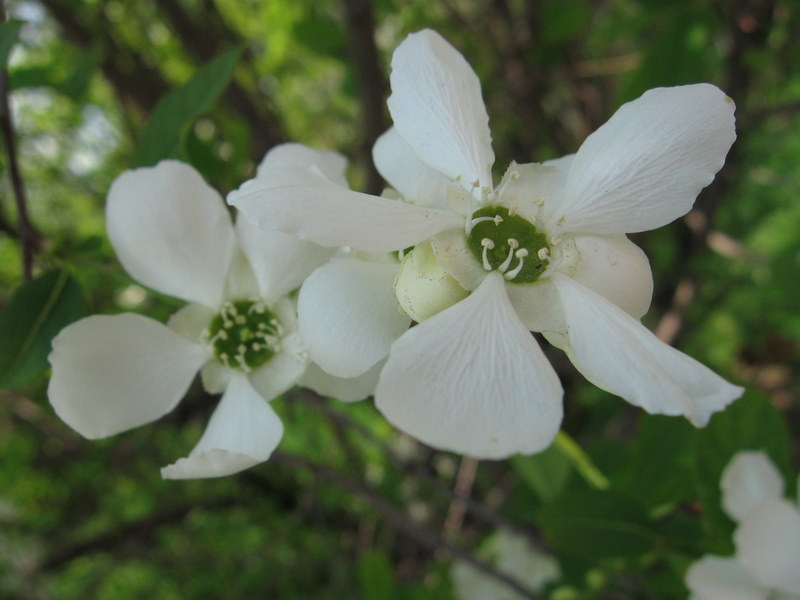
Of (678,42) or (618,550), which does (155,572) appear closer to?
(618,550)

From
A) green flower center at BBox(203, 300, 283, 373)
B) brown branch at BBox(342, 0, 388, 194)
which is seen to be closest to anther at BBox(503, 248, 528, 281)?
green flower center at BBox(203, 300, 283, 373)

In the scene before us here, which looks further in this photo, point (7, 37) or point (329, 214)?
point (7, 37)

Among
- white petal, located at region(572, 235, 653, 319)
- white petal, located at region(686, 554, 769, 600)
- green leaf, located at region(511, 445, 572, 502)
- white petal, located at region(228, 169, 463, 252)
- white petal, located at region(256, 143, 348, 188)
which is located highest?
white petal, located at region(228, 169, 463, 252)

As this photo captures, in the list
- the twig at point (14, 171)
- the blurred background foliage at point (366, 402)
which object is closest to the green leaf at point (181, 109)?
the blurred background foliage at point (366, 402)

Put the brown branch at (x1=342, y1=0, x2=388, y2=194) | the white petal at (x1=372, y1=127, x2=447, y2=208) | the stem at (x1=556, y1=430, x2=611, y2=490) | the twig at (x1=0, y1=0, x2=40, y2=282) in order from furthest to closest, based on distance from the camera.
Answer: the brown branch at (x1=342, y1=0, x2=388, y2=194)
the stem at (x1=556, y1=430, x2=611, y2=490)
the twig at (x1=0, y1=0, x2=40, y2=282)
the white petal at (x1=372, y1=127, x2=447, y2=208)

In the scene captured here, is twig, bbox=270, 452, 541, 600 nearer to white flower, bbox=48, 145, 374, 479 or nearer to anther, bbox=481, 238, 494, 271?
white flower, bbox=48, 145, 374, 479

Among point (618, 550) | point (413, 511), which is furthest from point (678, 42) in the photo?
point (413, 511)

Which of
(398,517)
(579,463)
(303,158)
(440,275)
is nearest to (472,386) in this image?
(440,275)

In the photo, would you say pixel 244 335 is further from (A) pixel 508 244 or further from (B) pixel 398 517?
(B) pixel 398 517
